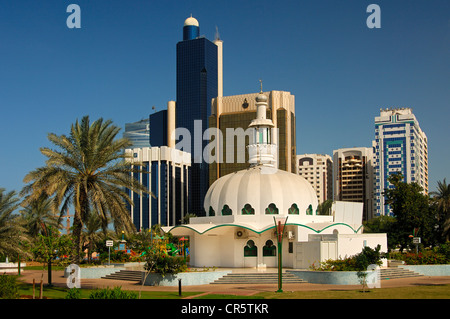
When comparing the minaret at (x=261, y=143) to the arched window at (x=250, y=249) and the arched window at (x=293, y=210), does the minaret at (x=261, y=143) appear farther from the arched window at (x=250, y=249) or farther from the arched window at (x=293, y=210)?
the arched window at (x=250, y=249)

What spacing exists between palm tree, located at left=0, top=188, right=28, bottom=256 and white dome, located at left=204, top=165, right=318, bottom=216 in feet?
45.5

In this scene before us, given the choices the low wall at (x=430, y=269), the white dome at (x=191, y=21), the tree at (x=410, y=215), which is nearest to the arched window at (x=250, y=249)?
the low wall at (x=430, y=269)

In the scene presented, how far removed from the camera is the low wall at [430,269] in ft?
103

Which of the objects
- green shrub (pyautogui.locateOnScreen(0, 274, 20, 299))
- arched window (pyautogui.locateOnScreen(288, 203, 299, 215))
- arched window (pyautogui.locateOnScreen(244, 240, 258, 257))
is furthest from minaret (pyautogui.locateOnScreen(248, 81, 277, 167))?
green shrub (pyautogui.locateOnScreen(0, 274, 20, 299))

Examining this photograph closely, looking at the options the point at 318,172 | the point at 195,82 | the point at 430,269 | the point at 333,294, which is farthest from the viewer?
the point at 318,172

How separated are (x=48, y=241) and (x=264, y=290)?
10.5 meters

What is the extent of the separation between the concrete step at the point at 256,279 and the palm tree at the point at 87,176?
5.54 m

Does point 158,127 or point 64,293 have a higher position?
point 158,127

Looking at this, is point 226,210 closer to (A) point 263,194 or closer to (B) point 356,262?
(A) point 263,194

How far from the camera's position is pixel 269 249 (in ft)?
106

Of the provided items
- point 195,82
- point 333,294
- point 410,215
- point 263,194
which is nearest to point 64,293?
point 333,294

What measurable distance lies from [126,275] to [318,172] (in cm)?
11782
